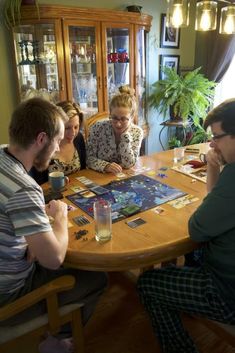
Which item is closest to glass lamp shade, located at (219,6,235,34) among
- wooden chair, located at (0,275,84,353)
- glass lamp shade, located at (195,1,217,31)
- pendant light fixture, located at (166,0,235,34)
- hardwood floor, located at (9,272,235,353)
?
pendant light fixture, located at (166,0,235,34)

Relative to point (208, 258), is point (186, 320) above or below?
below

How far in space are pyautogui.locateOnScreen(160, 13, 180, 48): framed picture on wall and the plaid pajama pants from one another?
3379 millimetres

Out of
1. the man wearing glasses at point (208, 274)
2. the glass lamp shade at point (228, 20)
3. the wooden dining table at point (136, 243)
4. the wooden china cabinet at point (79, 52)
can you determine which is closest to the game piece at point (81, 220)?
the wooden dining table at point (136, 243)

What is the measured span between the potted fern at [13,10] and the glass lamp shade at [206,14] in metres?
1.65

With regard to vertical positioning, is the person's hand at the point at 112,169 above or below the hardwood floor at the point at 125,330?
above

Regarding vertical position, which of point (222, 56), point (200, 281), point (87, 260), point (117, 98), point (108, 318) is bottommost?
point (108, 318)

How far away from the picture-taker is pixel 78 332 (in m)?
1.31

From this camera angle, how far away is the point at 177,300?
4.05 ft

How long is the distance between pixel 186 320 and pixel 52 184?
3.63ft

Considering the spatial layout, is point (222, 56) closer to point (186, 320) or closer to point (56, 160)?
point (56, 160)

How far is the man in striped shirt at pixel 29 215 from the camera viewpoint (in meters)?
1.00

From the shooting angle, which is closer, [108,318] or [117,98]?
[108,318]

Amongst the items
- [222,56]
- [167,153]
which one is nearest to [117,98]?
[167,153]

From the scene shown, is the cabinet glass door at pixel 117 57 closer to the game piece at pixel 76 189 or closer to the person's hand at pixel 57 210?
the game piece at pixel 76 189
